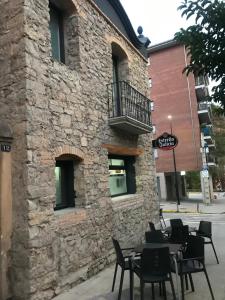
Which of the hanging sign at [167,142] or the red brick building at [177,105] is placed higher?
the red brick building at [177,105]

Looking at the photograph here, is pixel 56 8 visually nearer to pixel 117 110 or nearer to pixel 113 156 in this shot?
pixel 117 110

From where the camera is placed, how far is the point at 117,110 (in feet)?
31.2

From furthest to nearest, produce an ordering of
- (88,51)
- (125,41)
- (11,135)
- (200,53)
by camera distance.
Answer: (125,41) < (88,51) < (11,135) < (200,53)

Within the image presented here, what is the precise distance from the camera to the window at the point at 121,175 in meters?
9.84

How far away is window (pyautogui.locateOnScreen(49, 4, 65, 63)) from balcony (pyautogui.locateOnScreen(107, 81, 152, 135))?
5.62ft

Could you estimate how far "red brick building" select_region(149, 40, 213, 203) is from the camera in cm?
3153

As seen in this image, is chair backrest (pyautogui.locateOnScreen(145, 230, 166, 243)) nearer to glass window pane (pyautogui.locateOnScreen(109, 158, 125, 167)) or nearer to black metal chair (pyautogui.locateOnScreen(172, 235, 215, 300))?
black metal chair (pyautogui.locateOnScreen(172, 235, 215, 300))

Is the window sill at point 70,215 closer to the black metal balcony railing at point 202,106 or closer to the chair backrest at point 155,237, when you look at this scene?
the chair backrest at point 155,237

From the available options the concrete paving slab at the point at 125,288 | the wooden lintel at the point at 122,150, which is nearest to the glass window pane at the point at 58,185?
the wooden lintel at the point at 122,150

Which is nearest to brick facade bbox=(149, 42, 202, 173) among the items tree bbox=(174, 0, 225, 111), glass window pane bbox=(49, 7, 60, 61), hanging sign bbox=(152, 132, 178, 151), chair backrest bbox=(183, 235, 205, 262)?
hanging sign bbox=(152, 132, 178, 151)

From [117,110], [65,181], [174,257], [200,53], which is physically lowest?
[174,257]

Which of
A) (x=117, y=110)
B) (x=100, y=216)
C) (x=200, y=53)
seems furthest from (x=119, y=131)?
(x=200, y=53)

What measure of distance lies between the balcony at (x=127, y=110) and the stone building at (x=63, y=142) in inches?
1.5

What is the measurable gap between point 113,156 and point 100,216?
239cm
